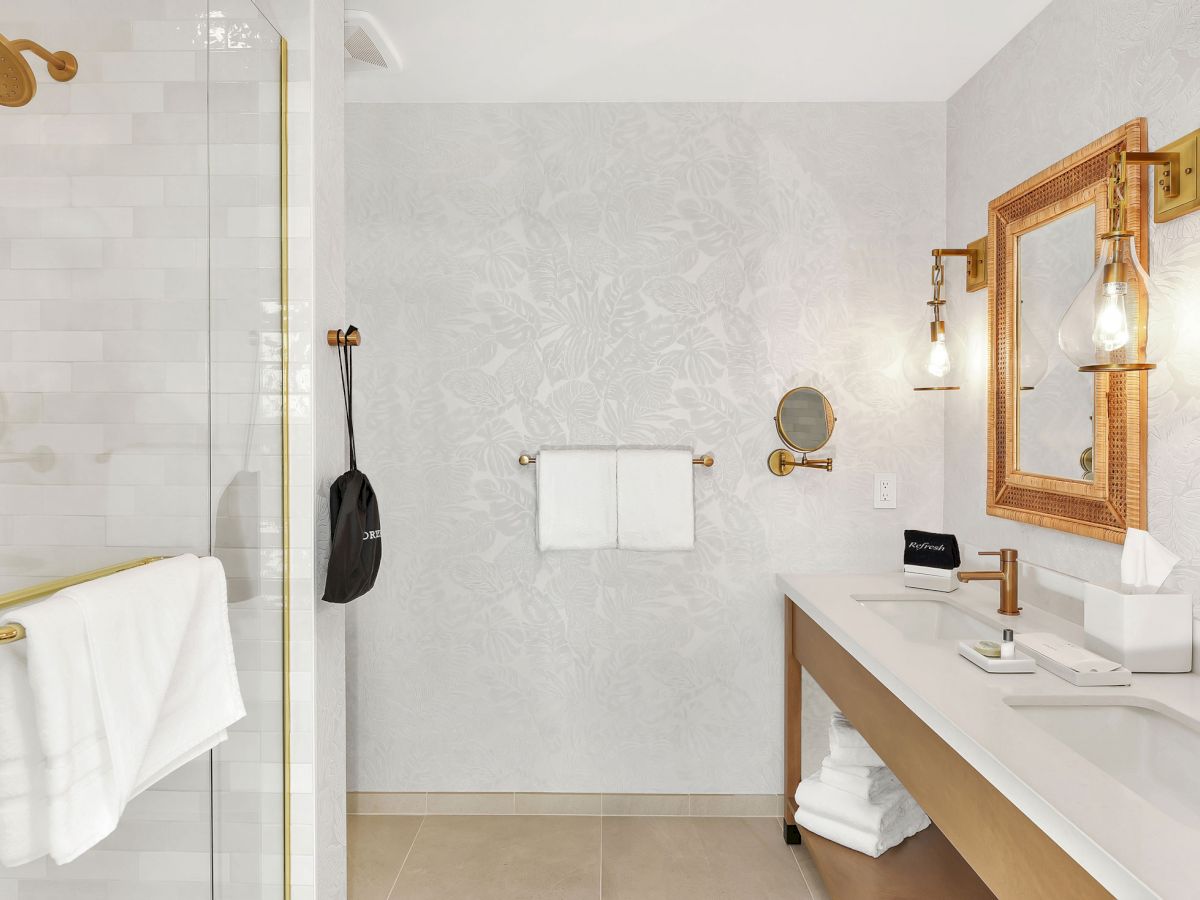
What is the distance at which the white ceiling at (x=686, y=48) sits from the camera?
76.7 inches

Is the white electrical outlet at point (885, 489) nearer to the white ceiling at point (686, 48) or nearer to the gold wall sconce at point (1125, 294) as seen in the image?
the gold wall sconce at point (1125, 294)

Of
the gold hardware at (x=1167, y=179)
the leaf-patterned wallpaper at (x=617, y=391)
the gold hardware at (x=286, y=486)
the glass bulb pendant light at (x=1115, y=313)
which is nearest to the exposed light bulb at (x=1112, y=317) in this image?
the glass bulb pendant light at (x=1115, y=313)

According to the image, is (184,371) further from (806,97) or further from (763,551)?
(806,97)

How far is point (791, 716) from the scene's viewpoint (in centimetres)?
242

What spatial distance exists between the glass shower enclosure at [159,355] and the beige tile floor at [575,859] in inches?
30.6

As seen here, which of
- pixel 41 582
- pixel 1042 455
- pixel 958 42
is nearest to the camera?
pixel 41 582

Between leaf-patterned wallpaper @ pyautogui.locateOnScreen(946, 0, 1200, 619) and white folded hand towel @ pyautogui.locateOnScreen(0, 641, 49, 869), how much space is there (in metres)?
1.89

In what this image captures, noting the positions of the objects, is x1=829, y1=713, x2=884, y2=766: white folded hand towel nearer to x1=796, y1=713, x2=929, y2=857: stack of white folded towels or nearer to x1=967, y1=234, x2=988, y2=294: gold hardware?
x1=796, y1=713, x2=929, y2=857: stack of white folded towels

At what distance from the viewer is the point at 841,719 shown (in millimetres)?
2125

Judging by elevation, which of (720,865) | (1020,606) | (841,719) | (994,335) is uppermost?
(994,335)

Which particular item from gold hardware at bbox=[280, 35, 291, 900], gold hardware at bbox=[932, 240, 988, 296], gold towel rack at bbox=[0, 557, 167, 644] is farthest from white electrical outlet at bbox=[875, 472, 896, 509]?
gold towel rack at bbox=[0, 557, 167, 644]

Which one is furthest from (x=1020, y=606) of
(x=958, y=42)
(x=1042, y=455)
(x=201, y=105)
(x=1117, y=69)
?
(x=201, y=105)

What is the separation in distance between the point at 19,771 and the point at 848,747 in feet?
6.10

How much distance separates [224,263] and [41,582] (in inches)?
25.0
